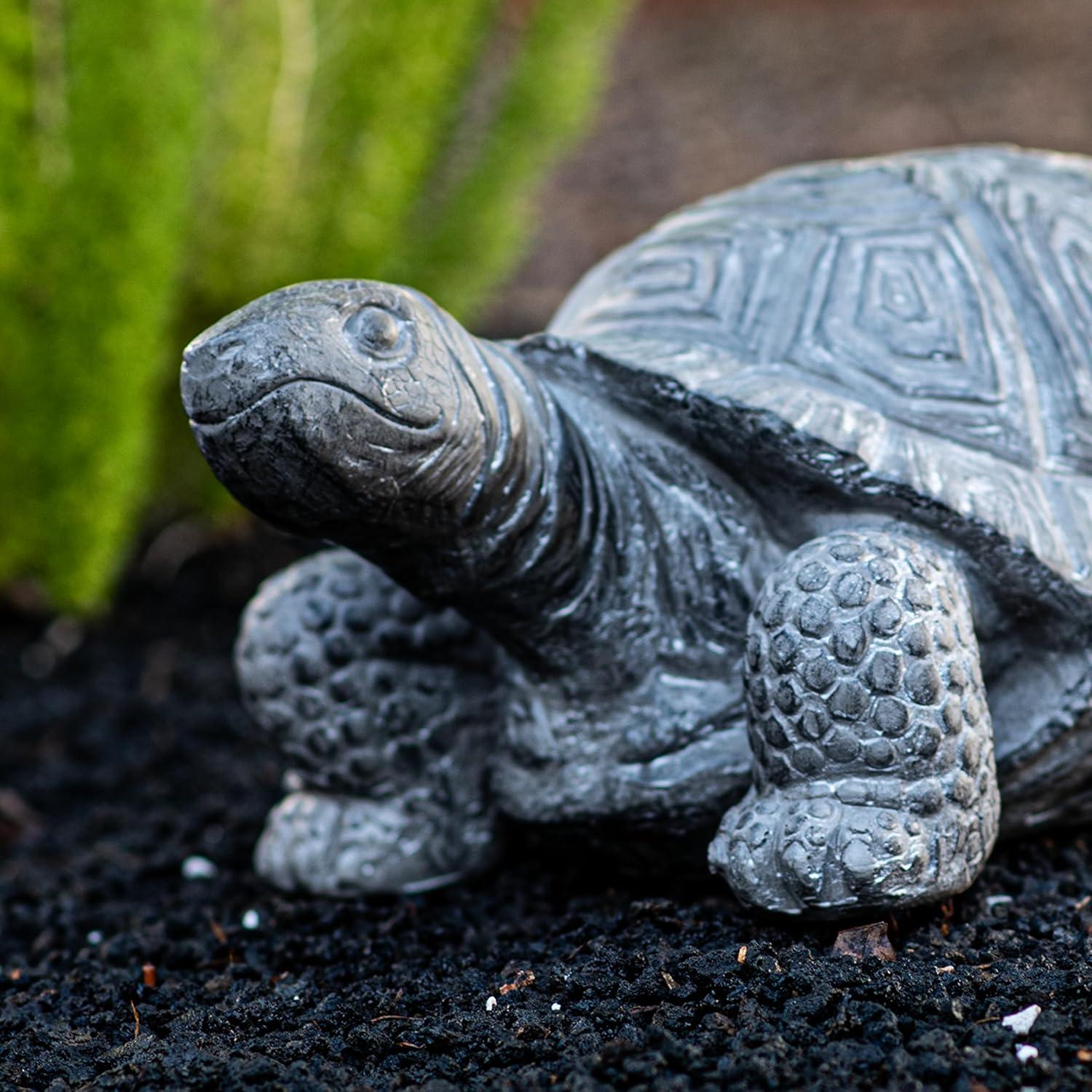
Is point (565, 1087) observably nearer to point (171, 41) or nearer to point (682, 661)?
point (682, 661)

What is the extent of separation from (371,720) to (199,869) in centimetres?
62

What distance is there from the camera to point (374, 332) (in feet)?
6.15

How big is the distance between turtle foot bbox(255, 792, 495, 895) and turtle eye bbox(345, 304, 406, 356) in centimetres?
93

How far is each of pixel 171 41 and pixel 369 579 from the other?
2087mm

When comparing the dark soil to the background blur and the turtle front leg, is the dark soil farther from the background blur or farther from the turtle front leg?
the background blur

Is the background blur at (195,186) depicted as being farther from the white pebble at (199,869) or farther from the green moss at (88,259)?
the white pebble at (199,869)

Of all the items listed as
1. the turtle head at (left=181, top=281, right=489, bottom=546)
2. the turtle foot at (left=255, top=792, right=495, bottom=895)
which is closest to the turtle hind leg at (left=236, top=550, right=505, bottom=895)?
the turtle foot at (left=255, top=792, right=495, bottom=895)

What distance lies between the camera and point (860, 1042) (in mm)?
1692

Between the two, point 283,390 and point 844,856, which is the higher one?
point 283,390

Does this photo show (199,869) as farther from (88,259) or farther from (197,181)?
(197,181)

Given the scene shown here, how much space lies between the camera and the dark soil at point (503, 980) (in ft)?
5.55

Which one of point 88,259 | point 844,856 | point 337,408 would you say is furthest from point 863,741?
point 88,259

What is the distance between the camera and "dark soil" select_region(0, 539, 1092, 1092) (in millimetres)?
1690

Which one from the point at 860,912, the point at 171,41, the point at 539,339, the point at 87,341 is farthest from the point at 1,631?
the point at 860,912
